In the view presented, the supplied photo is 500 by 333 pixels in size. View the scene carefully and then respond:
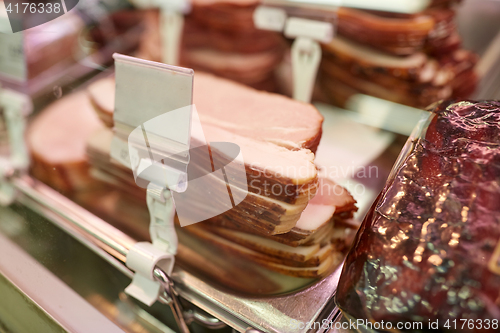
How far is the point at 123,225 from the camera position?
87cm

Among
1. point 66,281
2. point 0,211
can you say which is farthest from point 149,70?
point 0,211

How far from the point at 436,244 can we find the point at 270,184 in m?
0.27

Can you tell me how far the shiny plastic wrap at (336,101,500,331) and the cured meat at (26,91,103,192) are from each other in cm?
78

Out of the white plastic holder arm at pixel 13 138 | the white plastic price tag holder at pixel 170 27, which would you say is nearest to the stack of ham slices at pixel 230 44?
the white plastic price tag holder at pixel 170 27

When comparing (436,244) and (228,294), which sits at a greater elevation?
(436,244)

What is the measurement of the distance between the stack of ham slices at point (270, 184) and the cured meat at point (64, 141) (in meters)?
0.07

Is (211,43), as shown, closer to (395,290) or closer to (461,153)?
(461,153)

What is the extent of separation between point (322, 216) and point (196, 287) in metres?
0.30

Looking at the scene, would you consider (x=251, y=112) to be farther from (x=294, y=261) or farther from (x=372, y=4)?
(x=372, y=4)

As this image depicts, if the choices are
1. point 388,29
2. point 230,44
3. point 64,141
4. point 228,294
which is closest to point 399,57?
point 388,29

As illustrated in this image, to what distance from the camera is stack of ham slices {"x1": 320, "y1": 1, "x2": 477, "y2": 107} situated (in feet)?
3.92

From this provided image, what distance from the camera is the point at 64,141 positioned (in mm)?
1050

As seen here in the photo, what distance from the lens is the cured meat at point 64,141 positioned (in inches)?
39.0

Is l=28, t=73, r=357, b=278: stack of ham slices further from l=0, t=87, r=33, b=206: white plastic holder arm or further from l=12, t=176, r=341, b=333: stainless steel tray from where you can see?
l=0, t=87, r=33, b=206: white plastic holder arm
